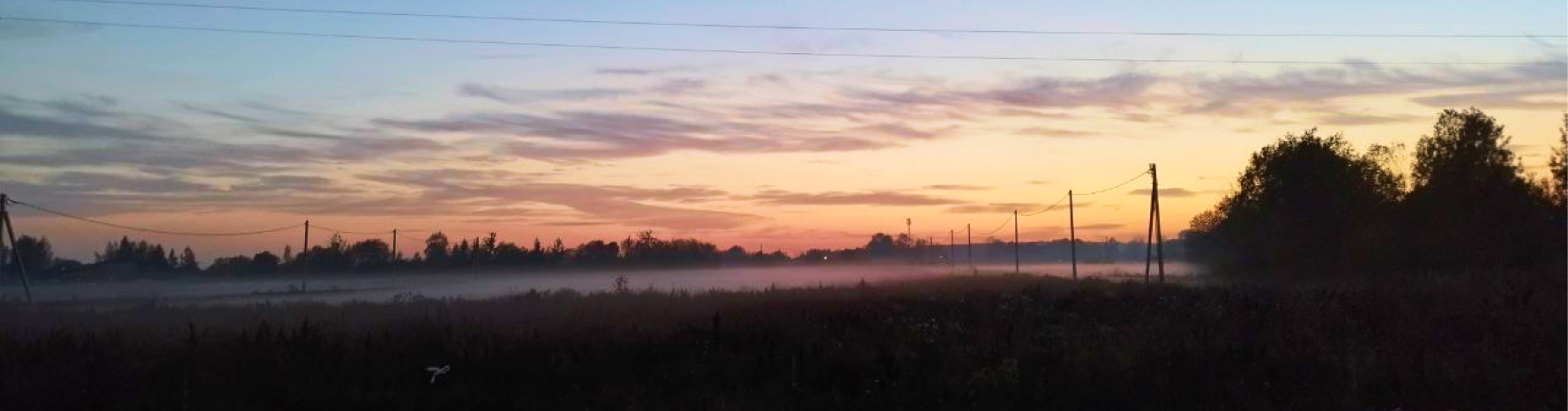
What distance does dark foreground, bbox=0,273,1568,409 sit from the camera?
13.1 m

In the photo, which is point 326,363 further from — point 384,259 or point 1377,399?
point 384,259

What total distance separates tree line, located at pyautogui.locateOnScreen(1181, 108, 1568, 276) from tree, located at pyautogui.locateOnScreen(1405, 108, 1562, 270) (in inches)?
2.3

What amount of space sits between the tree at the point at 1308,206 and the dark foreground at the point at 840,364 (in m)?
46.6

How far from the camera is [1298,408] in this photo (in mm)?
13008

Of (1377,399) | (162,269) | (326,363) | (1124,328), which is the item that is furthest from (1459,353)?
(162,269)

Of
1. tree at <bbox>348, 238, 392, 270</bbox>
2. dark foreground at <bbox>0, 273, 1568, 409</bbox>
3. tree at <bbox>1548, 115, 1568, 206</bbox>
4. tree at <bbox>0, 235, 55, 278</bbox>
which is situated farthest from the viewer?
tree at <bbox>348, 238, 392, 270</bbox>

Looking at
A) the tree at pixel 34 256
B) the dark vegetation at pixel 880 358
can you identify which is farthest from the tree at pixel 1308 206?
the tree at pixel 34 256

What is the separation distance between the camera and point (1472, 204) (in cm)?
5584

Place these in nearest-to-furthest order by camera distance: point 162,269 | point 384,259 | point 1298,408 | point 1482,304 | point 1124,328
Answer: point 1298,408 → point 1482,304 → point 1124,328 → point 162,269 → point 384,259

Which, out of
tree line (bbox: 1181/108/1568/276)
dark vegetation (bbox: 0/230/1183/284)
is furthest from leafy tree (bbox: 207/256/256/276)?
tree line (bbox: 1181/108/1568/276)

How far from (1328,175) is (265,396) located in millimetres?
63816

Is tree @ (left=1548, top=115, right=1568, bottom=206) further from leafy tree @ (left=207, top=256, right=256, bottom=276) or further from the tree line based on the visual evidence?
leafy tree @ (left=207, top=256, right=256, bottom=276)

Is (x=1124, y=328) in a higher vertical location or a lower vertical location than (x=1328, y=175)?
lower

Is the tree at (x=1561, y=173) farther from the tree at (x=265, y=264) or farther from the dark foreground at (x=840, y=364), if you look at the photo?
the tree at (x=265, y=264)
